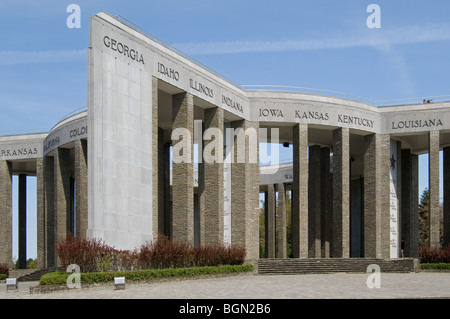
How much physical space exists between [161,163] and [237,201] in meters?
6.64

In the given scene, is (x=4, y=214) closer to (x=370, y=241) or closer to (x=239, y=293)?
(x=370, y=241)

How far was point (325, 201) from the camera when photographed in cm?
5494

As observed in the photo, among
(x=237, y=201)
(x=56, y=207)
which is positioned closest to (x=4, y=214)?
(x=56, y=207)

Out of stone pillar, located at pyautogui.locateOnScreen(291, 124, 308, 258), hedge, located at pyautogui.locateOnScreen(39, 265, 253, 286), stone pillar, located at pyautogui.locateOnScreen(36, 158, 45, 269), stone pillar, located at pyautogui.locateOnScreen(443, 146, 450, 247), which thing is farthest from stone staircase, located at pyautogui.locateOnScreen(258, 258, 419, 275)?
stone pillar, located at pyautogui.locateOnScreen(36, 158, 45, 269)

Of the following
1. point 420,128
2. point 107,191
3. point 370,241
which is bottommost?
point 370,241

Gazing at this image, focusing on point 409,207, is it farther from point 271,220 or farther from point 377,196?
point 271,220

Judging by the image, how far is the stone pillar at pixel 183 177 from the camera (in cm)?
3728

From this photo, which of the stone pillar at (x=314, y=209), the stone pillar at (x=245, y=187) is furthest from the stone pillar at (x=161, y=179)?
the stone pillar at (x=314, y=209)

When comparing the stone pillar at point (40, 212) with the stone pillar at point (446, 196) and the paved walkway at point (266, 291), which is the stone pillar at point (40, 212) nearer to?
the paved walkway at point (266, 291)

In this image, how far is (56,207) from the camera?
4988 cm

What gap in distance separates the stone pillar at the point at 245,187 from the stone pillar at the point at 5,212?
20202 millimetres

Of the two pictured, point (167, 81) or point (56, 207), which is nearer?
point (167, 81)

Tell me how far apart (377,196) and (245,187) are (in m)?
10.2

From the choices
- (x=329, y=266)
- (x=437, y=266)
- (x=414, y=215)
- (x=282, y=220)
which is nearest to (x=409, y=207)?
(x=414, y=215)
